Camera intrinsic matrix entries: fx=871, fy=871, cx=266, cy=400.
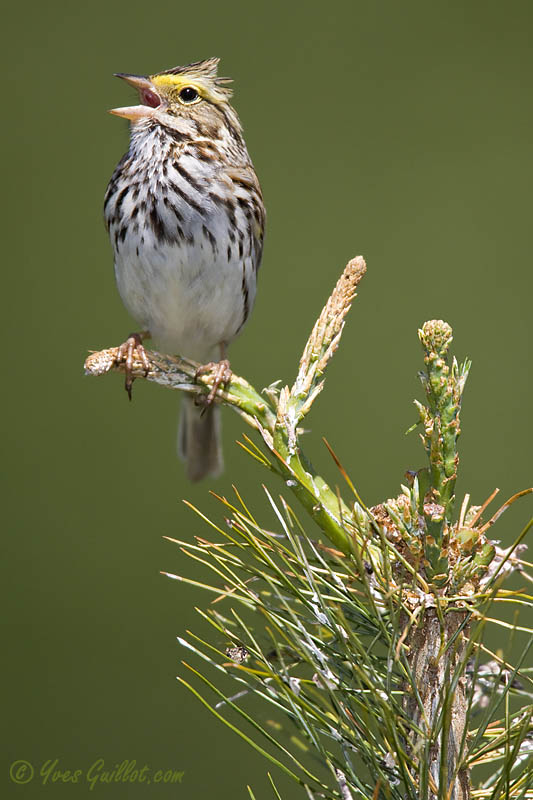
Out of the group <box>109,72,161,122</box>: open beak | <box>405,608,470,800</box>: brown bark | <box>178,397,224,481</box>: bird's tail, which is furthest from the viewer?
<box>178,397,224,481</box>: bird's tail

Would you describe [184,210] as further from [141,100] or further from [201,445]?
[201,445]

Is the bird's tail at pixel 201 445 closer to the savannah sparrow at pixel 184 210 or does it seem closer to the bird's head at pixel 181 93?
the savannah sparrow at pixel 184 210

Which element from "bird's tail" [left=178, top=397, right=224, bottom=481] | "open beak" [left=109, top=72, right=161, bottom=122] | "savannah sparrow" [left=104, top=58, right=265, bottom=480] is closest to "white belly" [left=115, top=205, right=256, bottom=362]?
"savannah sparrow" [left=104, top=58, right=265, bottom=480]

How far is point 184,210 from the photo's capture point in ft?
5.10

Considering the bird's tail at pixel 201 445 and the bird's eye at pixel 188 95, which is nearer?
the bird's eye at pixel 188 95

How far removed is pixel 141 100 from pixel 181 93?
92 millimetres

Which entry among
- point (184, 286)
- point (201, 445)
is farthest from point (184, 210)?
point (201, 445)

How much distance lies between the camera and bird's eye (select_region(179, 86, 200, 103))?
166 cm

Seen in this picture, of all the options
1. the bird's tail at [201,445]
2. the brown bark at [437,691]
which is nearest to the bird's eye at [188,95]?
the bird's tail at [201,445]

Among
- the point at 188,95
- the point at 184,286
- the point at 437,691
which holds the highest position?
the point at 188,95

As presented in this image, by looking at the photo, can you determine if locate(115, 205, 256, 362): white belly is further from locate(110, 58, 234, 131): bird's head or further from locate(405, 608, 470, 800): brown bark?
locate(405, 608, 470, 800): brown bark

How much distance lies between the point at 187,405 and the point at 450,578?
1.47 metres

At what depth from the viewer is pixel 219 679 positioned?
233cm

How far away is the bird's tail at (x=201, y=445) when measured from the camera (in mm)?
2082
